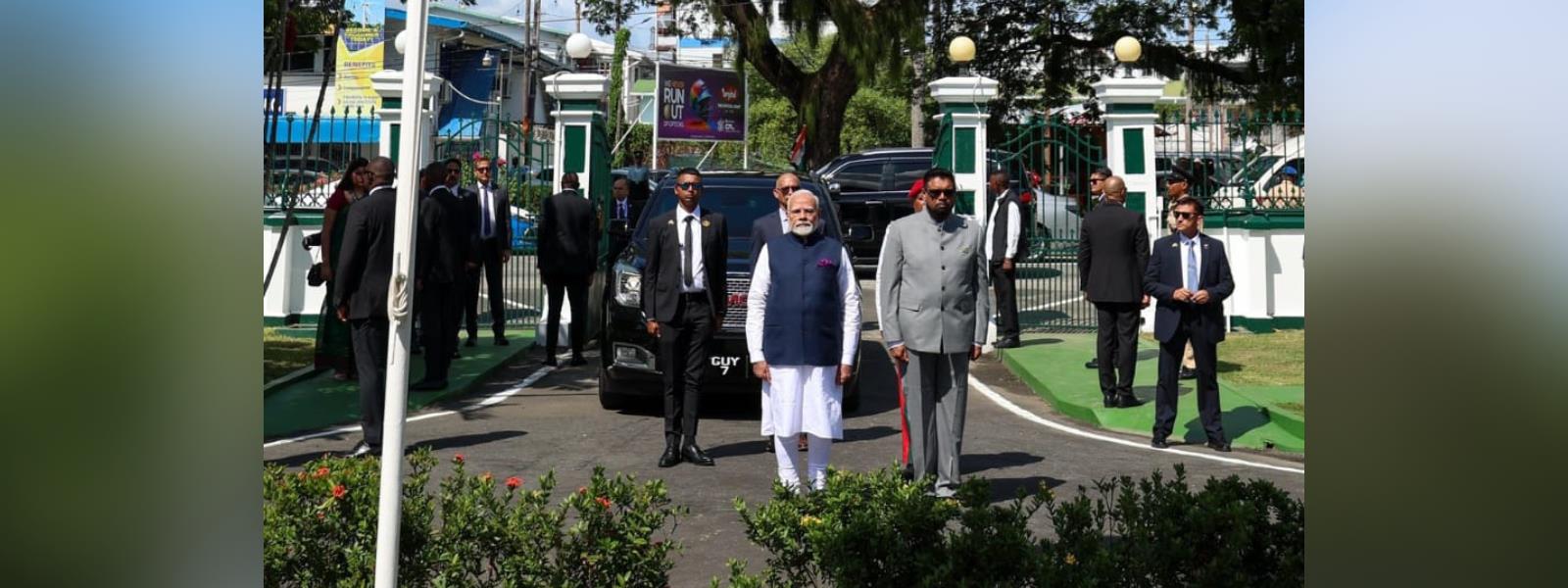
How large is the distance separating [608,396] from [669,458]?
277 cm

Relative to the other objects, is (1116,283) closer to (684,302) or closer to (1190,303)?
(1190,303)

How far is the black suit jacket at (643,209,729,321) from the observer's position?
9312 mm

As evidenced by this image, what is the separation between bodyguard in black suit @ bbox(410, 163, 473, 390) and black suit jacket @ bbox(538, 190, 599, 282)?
33.9 inches

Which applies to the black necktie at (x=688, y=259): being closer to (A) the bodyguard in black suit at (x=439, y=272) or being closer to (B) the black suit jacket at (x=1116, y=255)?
(A) the bodyguard in black suit at (x=439, y=272)

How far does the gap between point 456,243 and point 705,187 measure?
2.21m

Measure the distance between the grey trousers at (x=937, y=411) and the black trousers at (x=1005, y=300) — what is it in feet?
23.4

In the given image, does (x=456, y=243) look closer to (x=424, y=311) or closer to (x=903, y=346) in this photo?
(x=424, y=311)

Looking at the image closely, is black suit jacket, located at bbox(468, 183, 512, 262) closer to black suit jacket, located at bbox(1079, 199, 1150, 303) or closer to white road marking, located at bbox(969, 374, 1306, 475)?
white road marking, located at bbox(969, 374, 1306, 475)

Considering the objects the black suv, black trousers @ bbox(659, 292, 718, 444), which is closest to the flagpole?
black trousers @ bbox(659, 292, 718, 444)

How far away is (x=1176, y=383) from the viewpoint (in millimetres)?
10094

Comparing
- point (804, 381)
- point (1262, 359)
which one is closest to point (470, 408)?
point (804, 381)

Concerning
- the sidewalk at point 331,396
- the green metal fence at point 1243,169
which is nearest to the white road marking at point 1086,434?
the sidewalk at point 331,396
